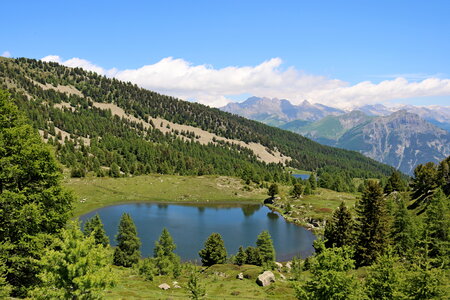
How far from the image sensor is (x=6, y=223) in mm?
21219

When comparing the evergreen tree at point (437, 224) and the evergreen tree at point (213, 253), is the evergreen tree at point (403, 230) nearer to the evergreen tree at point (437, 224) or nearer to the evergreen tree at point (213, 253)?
the evergreen tree at point (437, 224)

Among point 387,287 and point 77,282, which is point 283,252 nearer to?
point 387,287

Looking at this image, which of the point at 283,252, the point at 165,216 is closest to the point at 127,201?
the point at 165,216

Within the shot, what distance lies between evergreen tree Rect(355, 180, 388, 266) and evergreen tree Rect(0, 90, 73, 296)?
4935cm

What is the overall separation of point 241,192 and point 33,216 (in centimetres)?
15534

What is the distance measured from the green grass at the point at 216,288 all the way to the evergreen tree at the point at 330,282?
15.7 m

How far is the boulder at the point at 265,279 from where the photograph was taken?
47978mm

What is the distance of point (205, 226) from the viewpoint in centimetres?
11075

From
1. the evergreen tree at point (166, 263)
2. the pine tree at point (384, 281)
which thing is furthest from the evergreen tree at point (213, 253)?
the pine tree at point (384, 281)

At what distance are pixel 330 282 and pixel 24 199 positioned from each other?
73.9ft

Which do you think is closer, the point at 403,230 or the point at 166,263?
the point at 166,263

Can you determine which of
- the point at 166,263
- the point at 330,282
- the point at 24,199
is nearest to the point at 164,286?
the point at 166,263

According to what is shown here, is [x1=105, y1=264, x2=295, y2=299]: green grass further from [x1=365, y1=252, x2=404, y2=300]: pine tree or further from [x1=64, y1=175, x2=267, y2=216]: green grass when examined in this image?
[x1=64, y1=175, x2=267, y2=216]: green grass

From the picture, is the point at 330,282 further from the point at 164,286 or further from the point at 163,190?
the point at 163,190
